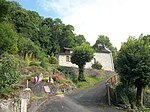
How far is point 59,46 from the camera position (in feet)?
167

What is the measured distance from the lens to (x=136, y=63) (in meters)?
15.3

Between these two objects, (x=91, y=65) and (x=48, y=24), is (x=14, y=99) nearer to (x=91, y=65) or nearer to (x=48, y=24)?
(x=91, y=65)

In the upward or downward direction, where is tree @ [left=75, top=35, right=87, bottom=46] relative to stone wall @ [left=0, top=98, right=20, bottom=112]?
upward

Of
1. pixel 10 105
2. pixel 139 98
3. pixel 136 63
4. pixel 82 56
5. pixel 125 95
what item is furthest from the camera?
pixel 82 56

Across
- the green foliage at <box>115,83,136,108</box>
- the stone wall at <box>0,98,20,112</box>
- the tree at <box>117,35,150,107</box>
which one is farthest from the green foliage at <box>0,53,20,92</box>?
the green foliage at <box>115,83,136,108</box>

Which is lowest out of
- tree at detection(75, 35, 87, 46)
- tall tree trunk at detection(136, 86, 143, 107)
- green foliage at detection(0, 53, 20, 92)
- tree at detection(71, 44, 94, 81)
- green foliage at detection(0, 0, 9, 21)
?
tall tree trunk at detection(136, 86, 143, 107)

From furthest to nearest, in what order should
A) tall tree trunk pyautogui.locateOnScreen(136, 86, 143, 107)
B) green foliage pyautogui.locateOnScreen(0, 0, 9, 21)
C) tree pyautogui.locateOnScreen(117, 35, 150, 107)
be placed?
green foliage pyautogui.locateOnScreen(0, 0, 9, 21), tall tree trunk pyautogui.locateOnScreen(136, 86, 143, 107), tree pyautogui.locateOnScreen(117, 35, 150, 107)

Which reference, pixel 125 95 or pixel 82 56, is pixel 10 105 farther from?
pixel 82 56

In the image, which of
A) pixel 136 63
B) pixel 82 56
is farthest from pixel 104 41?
pixel 136 63

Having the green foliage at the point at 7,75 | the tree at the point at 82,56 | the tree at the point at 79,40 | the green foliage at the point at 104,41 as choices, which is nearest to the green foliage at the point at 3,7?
the green foliage at the point at 7,75

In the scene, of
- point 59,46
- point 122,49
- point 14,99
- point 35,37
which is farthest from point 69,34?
point 14,99

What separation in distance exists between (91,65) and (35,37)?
14.8 m

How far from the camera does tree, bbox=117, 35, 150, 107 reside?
49.1 feet

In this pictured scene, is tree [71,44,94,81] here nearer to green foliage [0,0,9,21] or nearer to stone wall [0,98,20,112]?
green foliage [0,0,9,21]
